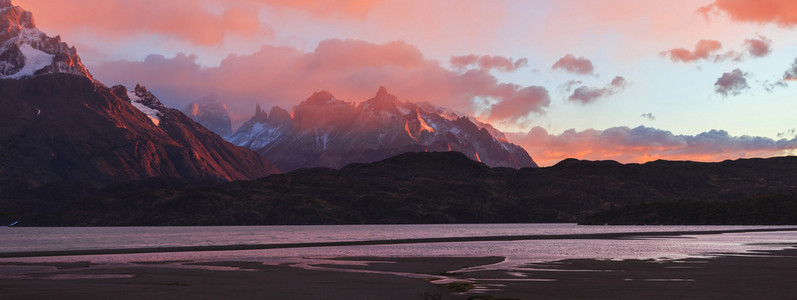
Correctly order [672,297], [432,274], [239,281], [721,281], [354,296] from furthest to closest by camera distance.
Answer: [432,274] → [239,281] → [721,281] → [354,296] → [672,297]

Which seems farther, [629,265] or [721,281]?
[629,265]

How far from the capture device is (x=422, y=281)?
2007 inches

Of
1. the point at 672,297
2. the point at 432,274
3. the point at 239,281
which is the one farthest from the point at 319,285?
the point at 672,297

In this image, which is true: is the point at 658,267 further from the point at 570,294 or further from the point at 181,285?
the point at 181,285

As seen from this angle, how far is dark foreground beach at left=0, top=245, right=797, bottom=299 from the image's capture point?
40.4m

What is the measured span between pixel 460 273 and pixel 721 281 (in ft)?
64.5

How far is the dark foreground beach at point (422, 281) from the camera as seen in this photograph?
1590 inches

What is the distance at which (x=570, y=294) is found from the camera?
40.6 meters

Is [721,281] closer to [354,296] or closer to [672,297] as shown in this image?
[672,297]

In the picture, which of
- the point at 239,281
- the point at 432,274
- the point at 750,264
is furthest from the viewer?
the point at 750,264

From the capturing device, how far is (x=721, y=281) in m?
46.8

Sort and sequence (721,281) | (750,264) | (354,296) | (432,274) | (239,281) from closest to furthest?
(354,296) → (721,281) → (239,281) → (432,274) → (750,264)

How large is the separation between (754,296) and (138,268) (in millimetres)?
50540

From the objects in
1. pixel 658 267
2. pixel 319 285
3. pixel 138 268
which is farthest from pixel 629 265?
pixel 138 268
